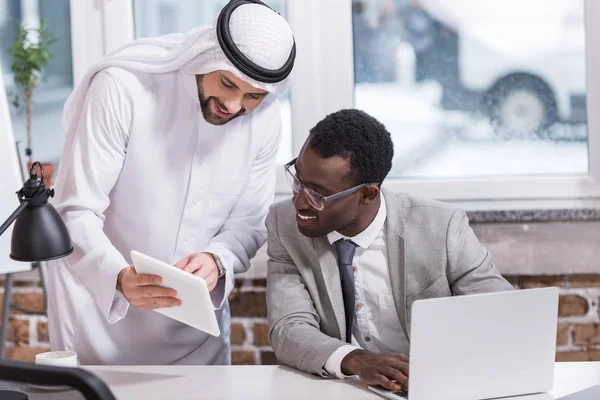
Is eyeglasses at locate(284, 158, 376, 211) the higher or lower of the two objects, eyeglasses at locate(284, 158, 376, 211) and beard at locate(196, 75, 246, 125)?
the lower

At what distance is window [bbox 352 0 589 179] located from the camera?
2.73 m

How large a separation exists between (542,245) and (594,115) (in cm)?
52

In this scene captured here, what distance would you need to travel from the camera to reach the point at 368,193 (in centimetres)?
191

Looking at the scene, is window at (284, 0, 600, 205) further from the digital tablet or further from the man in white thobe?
the digital tablet

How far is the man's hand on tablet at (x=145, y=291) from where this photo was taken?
5.36 feet

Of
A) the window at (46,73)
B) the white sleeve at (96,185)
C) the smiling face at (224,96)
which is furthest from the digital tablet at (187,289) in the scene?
the window at (46,73)

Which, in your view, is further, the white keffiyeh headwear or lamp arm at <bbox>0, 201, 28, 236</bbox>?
the white keffiyeh headwear

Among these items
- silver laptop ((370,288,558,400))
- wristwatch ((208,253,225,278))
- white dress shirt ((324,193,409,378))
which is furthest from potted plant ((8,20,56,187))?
silver laptop ((370,288,558,400))

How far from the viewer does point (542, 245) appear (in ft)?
8.54

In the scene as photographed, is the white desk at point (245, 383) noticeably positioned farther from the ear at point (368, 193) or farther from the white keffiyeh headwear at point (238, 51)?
the white keffiyeh headwear at point (238, 51)

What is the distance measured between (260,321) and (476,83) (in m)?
1.16

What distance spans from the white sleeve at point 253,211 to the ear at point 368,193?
1.08 feet

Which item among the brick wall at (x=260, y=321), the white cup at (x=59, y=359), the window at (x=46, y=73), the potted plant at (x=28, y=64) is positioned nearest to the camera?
the white cup at (x=59, y=359)

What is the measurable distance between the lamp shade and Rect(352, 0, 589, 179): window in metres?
1.57
